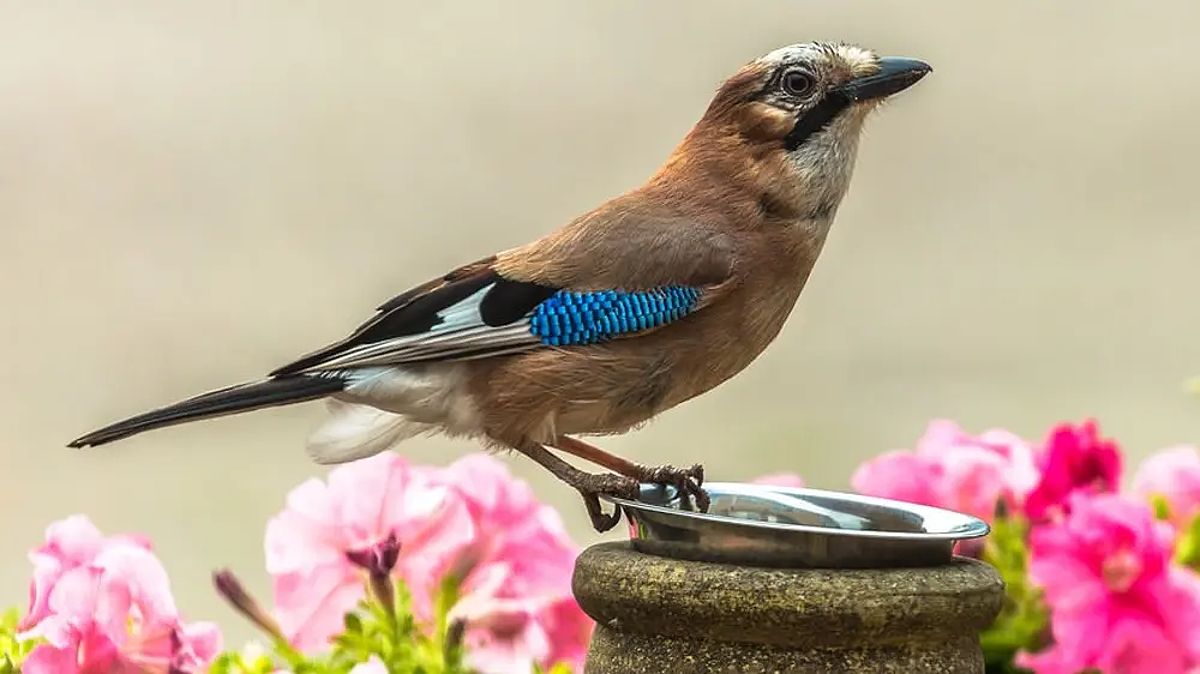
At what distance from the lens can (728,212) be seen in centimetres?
152

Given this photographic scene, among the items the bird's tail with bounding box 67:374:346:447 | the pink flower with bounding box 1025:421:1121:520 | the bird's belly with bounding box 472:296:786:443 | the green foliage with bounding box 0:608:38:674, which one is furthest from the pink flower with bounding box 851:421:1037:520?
the green foliage with bounding box 0:608:38:674

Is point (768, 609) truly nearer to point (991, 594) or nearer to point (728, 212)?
point (991, 594)

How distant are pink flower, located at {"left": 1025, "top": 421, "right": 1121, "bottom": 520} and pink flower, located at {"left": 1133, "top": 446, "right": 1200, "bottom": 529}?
0.08 metres

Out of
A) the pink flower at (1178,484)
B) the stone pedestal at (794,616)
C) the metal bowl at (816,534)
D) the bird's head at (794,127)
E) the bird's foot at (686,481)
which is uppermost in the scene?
the bird's head at (794,127)

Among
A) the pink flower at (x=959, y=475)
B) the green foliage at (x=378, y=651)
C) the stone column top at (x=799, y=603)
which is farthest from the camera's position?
the pink flower at (x=959, y=475)

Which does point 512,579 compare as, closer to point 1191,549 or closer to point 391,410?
point 391,410

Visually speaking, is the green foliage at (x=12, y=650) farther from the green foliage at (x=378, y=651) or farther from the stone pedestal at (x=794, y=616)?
the stone pedestal at (x=794, y=616)

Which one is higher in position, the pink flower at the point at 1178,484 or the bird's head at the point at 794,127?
the bird's head at the point at 794,127

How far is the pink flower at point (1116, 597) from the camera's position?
4.59ft

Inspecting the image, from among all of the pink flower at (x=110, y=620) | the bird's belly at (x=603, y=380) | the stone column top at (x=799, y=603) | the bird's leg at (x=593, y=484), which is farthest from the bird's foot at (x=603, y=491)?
the pink flower at (x=110, y=620)

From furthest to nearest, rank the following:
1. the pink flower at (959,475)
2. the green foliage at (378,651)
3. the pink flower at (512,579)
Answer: the pink flower at (959,475) → the pink flower at (512,579) → the green foliage at (378,651)

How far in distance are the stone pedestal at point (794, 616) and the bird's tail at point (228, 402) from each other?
1.55 ft

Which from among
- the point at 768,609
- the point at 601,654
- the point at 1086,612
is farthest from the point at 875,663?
the point at 1086,612

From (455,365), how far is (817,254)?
16.2 inches
